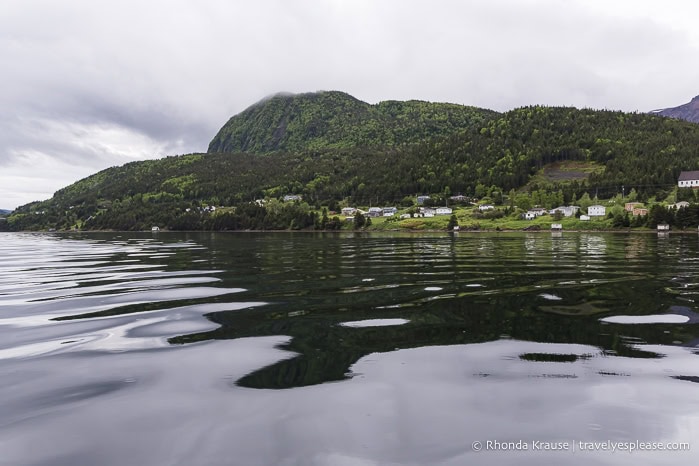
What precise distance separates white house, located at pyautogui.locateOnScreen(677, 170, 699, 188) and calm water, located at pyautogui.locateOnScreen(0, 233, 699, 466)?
8446 inches

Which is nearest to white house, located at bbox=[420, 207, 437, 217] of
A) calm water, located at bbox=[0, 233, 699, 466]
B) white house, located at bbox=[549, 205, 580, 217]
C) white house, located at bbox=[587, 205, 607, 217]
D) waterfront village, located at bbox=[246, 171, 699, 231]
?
waterfront village, located at bbox=[246, 171, 699, 231]

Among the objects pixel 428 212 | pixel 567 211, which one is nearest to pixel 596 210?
pixel 567 211

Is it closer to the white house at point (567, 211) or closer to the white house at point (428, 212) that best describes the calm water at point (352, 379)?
the white house at point (567, 211)

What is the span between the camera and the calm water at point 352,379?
5336 mm

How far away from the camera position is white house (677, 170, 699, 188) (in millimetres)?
180000

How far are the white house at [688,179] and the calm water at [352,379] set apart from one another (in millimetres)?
214525

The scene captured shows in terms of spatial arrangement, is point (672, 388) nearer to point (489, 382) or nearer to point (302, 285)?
point (489, 382)

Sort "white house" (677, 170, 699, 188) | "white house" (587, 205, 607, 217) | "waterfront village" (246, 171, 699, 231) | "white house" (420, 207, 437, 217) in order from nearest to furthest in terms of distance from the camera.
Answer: "waterfront village" (246, 171, 699, 231) → "white house" (587, 205, 607, 217) → "white house" (677, 170, 699, 188) → "white house" (420, 207, 437, 217)

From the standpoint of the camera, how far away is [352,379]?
24.6 ft

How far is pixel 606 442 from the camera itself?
5273 millimetres

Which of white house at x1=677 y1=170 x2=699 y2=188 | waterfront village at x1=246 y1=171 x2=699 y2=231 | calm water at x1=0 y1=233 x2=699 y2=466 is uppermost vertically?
white house at x1=677 y1=170 x2=699 y2=188

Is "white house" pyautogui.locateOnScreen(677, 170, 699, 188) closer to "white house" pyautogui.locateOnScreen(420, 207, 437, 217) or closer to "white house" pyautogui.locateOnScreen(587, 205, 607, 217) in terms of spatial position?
"white house" pyautogui.locateOnScreen(587, 205, 607, 217)

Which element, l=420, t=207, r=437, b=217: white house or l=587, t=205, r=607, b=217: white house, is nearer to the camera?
l=587, t=205, r=607, b=217: white house

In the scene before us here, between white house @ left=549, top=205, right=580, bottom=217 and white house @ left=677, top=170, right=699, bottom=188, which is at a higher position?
white house @ left=677, top=170, right=699, bottom=188
